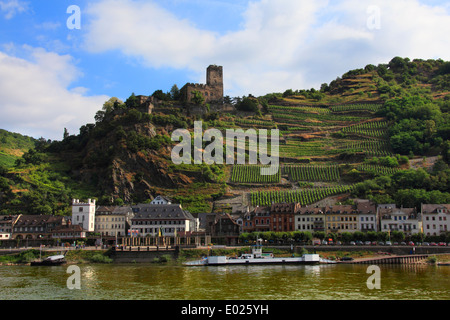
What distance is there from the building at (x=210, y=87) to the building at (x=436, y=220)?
86925mm

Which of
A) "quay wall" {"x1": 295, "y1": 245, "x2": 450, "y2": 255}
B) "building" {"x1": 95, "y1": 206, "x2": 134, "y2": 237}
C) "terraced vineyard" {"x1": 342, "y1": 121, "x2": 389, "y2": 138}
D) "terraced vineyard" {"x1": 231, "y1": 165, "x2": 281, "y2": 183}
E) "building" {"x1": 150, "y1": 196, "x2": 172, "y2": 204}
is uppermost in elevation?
"terraced vineyard" {"x1": 342, "y1": 121, "x2": 389, "y2": 138}

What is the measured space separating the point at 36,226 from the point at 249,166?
52.4 meters

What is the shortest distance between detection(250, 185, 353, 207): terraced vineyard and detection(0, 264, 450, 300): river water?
122ft

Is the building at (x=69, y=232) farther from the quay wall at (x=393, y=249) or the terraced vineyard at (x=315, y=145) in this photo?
the quay wall at (x=393, y=249)

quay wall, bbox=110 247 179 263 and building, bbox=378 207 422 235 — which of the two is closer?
quay wall, bbox=110 247 179 263

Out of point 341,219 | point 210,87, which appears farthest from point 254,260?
point 210,87

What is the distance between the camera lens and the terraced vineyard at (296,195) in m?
99.2

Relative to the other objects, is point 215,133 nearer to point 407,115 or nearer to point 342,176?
point 342,176

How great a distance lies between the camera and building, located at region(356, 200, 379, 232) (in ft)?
279

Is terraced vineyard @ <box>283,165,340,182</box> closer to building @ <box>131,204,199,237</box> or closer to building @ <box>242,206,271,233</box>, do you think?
building @ <box>242,206,271,233</box>

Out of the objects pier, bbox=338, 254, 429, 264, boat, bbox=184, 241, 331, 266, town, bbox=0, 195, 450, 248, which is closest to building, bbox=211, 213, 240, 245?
town, bbox=0, 195, 450, 248

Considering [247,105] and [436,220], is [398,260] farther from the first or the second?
[247,105]

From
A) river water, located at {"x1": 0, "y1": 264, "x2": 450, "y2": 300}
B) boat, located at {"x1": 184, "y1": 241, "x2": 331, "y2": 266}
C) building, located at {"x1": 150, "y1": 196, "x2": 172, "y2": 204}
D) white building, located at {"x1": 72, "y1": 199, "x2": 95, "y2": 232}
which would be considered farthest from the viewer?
building, located at {"x1": 150, "y1": 196, "x2": 172, "y2": 204}
